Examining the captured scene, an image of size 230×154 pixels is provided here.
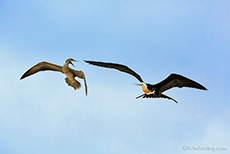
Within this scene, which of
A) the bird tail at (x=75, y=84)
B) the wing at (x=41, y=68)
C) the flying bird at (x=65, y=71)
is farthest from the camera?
the wing at (x=41, y=68)

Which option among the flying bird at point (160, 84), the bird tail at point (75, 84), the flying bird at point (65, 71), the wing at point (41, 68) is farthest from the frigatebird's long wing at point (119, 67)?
the wing at point (41, 68)

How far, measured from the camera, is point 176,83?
46.5 feet

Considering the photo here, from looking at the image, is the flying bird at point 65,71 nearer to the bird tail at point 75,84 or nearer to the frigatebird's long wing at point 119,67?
the bird tail at point 75,84

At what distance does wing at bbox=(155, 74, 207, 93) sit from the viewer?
45.5 ft

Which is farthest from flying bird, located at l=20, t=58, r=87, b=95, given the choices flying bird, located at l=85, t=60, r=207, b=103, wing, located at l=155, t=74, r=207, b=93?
wing, located at l=155, t=74, r=207, b=93

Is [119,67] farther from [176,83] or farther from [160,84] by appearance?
[176,83]

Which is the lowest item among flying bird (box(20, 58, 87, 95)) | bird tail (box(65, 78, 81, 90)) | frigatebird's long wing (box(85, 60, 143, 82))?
frigatebird's long wing (box(85, 60, 143, 82))

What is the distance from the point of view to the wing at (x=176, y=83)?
45.5ft

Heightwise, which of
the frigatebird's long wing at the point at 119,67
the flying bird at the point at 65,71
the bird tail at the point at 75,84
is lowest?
the frigatebird's long wing at the point at 119,67

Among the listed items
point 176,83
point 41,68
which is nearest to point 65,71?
point 41,68

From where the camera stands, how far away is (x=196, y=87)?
45.5ft

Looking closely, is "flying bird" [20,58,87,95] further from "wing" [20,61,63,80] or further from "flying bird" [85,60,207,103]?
"flying bird" [85,60,207,103]

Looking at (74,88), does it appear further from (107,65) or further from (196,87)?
(196,87)

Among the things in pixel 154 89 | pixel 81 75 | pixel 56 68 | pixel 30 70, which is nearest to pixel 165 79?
pixel 154 89
